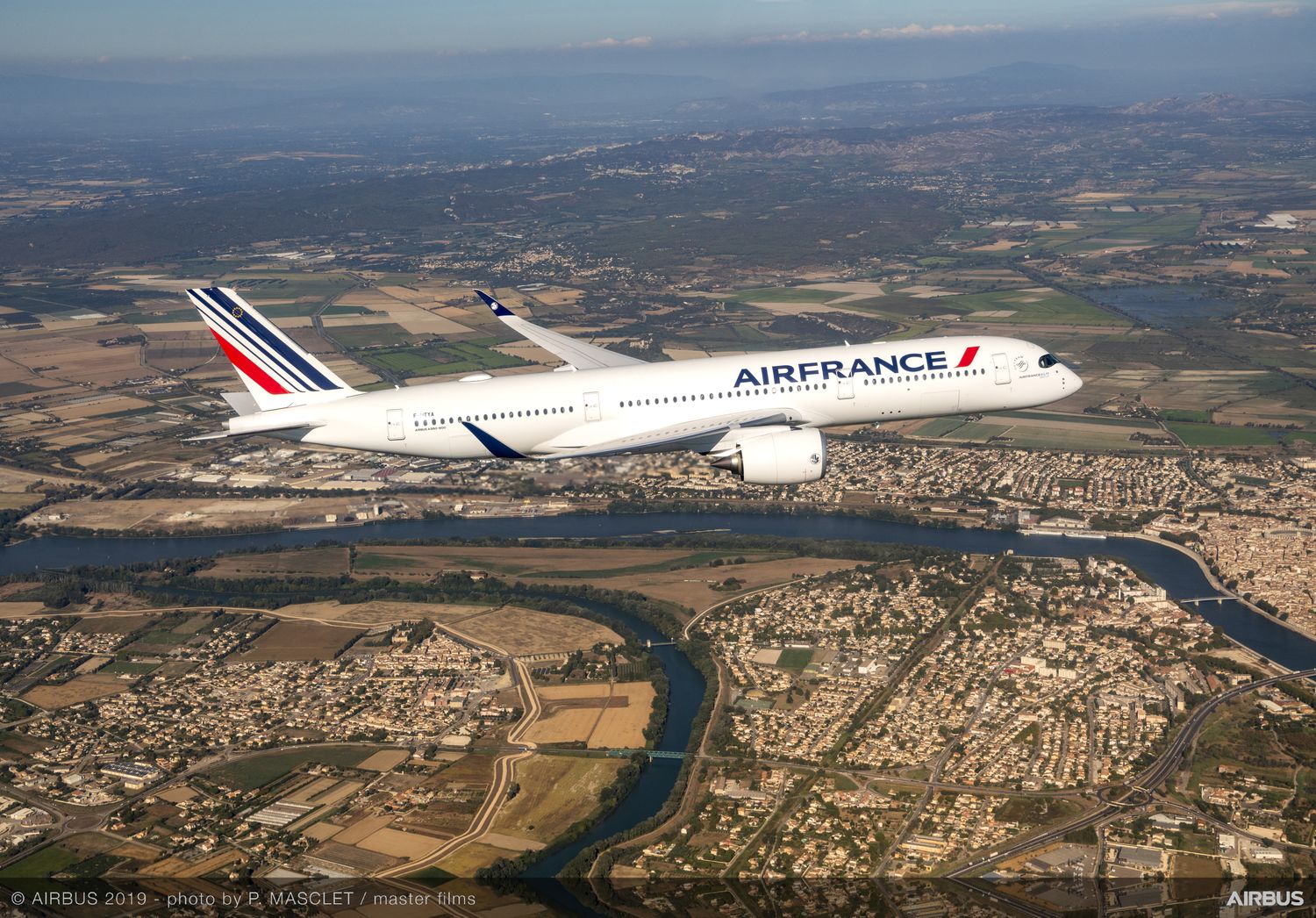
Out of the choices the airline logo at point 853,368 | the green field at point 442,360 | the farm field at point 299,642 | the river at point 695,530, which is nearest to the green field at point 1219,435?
the river at point 695,530

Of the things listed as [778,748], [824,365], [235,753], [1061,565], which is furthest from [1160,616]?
[235,753]

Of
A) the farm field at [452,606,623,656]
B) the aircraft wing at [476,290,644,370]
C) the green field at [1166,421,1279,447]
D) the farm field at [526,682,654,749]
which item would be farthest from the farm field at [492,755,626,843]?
the green field at [1166,421,1279,447]

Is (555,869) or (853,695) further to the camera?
(853,695)

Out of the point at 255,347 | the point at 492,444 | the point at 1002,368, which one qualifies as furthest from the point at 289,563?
the point at 1002,368

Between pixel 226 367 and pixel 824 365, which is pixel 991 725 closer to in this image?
pixel 824 365

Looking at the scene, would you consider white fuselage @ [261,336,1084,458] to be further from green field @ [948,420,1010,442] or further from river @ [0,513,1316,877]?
green field @ [948,420,1010,442]

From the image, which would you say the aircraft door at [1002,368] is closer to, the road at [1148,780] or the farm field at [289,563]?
the road at [1148,780]

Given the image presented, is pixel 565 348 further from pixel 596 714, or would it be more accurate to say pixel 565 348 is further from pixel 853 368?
pixel 596 714
